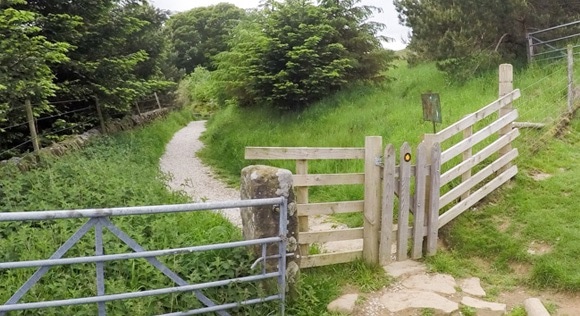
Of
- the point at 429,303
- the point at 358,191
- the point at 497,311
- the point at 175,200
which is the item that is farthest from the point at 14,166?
the point at 497,311

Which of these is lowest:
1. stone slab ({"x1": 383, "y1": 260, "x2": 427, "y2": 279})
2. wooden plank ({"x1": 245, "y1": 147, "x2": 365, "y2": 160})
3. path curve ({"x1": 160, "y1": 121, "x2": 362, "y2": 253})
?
stone slab ({"x1": 383, "y1": 260, "x2": 427, "y2": 279})

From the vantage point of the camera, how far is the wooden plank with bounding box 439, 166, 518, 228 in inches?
223

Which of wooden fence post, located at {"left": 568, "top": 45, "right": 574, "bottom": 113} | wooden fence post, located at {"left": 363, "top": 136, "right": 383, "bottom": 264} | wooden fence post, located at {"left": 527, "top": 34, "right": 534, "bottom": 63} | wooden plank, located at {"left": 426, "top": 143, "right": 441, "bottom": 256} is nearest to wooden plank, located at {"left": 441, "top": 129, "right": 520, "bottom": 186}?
wooden plank, located at {"left": 426, "top": 143, "right": 441, "bottom": 256}

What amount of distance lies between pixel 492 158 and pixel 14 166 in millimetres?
7101

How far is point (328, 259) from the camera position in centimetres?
487

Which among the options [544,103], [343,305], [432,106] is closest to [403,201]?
[343,305]

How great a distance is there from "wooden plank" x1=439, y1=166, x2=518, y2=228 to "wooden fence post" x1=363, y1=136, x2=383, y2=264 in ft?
3.57

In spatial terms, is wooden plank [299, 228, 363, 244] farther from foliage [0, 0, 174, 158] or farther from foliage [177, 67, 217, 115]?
foliage [177, 67, 217, 115]

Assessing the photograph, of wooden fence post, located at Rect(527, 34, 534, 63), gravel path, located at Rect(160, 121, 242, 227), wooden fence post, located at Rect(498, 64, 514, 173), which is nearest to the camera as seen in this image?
wooden fence post, located at Rect(498, 64, 514, 173)

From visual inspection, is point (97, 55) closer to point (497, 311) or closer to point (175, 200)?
point (175, 200)

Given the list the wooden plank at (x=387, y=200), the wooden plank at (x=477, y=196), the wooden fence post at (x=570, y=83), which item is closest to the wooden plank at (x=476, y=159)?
the wooden plank at (x=477, y=196)

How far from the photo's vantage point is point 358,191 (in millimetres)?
7320

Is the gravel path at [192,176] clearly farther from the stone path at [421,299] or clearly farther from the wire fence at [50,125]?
the stone path at [421,299]

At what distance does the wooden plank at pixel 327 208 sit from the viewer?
477 centimetres
